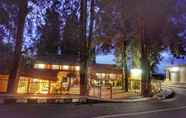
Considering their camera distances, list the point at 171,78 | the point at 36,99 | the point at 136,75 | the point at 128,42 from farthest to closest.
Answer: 1. the point at 171,78
2. the point at 136,75
3. the point at 128,42
4. the point at 36,99

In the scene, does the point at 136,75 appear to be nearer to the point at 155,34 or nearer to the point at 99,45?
the point at 99,45

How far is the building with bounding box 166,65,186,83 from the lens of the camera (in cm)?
5914

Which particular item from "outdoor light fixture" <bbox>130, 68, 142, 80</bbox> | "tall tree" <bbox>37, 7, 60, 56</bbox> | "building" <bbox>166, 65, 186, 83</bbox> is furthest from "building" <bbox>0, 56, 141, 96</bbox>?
"building" <bbox>166, 65, 186, 83</bbox>

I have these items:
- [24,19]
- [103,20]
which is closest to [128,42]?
[103,20]

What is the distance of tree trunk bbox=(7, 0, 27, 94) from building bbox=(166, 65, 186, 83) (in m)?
44.5

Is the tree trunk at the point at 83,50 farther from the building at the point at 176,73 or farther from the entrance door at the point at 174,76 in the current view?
the entrance door at the point at 174,76

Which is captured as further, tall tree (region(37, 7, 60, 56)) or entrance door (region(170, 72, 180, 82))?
entrance door (region(170, 72, 180, 82))

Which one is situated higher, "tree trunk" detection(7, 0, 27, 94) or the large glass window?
"tree trunk" detection(7, 0, 27, 94)

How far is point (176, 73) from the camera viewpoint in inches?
2479

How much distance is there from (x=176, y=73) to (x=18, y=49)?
48.9 meters

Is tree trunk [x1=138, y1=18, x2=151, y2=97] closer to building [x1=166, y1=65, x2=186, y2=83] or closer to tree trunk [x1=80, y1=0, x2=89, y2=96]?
tree trunk [x1=80, y1=0, x2=89, y2=96]

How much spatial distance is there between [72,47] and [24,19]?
531 centimetres

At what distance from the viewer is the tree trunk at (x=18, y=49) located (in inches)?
736

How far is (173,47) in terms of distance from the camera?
2930cm
